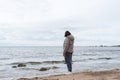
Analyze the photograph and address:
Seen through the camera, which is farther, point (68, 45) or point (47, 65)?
point (47, 65)

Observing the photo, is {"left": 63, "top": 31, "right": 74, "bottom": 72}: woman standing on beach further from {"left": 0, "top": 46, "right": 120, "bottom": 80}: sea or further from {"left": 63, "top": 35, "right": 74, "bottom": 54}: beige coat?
{"left": 0, "top": 46, "right": 120, "bottom": 80}: sea

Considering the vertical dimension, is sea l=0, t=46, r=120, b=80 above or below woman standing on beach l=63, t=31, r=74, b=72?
below

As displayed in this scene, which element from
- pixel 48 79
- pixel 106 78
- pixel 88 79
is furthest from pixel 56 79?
pixel 106 78

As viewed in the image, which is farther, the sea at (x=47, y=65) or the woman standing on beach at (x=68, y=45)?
the sea at (x=47, y=65)

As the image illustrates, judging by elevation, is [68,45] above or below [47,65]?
above

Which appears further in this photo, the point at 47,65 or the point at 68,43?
the point at 47,65

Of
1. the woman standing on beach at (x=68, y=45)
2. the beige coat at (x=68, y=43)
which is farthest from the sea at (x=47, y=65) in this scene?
the beige coat at (x=68, y=43)

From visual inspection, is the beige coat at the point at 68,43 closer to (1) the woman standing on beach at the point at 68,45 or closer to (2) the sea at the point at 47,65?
(1) the woman standing on beach at the point at 68,45

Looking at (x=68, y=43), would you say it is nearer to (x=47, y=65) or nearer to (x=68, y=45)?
(x=68, y=45)

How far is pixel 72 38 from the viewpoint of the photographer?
12375mm

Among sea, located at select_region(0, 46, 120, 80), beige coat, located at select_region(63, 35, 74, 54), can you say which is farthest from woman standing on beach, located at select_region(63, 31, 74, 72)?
sea, located at select_region(0, 46, 120, 80)

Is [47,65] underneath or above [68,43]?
underneath

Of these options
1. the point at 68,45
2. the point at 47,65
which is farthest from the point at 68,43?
the point at 47,65

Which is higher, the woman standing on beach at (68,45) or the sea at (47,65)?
the woman standing on beach at (68,45)
